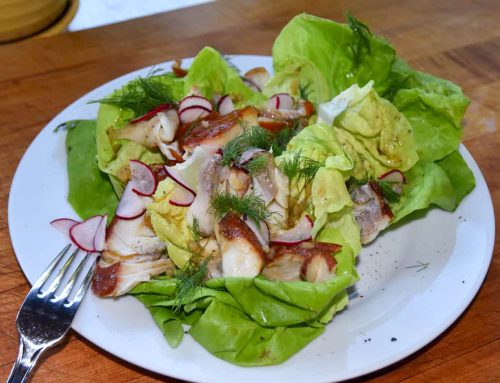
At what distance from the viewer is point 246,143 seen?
2.38 metres

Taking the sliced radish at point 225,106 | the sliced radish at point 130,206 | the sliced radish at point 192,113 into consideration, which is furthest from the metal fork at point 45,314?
the sliced radish at point 225,106

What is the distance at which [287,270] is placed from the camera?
2107 millimetres

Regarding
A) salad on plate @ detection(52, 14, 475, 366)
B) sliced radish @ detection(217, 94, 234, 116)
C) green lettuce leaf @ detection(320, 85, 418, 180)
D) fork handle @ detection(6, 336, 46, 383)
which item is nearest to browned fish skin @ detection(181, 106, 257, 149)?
salad on plate @ detection(52, 14, 475, 366)

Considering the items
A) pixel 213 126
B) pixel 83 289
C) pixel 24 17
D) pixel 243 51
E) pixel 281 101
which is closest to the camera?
pixel 83 289

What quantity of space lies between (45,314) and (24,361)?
17 cm

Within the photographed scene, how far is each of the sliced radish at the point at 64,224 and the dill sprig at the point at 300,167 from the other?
79 centimetres

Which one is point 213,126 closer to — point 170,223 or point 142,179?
point 142,179

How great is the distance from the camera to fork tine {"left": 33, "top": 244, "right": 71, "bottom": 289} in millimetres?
2130

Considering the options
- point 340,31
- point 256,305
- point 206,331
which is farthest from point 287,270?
point 340,31

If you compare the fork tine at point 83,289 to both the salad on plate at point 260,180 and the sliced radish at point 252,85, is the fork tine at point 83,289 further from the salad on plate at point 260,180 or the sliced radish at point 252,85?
the sliced radish at point 252,85

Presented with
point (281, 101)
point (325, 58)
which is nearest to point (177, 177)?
point (281, 101)

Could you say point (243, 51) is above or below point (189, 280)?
below

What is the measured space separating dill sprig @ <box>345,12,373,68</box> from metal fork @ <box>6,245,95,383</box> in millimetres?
1521

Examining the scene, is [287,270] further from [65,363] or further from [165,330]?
[65,363]
